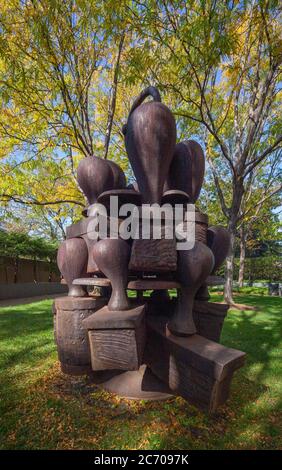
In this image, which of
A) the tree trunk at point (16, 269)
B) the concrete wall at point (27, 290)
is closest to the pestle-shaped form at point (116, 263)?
the concrete wall at point (27, 290)

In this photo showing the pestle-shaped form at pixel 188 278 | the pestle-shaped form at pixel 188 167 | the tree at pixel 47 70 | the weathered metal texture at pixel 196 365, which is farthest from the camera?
the tree at pixel 47 70

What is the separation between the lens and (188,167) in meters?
2.23

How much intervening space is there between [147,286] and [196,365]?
549mm

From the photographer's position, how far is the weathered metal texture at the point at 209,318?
2.21 metres

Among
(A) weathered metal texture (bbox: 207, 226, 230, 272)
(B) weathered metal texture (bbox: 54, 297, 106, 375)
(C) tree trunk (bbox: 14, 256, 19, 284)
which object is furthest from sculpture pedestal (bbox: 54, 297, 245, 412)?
(C) tree trunk (bbox: 14, 256, 19, 284)

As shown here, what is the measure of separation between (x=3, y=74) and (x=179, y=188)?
6302 mm

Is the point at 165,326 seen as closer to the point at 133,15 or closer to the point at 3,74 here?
the point at 133,15

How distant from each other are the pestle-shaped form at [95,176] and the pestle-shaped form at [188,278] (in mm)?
858

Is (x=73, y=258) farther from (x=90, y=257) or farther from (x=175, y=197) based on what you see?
(x=175, y=197)

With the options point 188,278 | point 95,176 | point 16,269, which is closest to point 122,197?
point 95,176

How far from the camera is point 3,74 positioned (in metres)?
6.27

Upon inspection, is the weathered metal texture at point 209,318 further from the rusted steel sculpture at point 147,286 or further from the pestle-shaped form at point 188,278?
the pestle-shaped form at point 188,278

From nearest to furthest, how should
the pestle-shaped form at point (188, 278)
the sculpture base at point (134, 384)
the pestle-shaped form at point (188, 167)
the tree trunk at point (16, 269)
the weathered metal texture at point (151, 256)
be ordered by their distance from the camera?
1. the weathered metal texture at point (151, 256)
2. the pestle-shaped form at point (188, 278)
3. the sculpture base at point (134, 384)
4. the pestle-shaped form at point (188, 167)
5. the tree trunk at point (16, 269)

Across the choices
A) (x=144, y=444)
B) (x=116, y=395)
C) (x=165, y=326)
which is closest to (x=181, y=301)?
(x=165, y=326)
